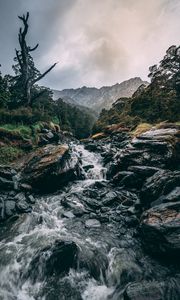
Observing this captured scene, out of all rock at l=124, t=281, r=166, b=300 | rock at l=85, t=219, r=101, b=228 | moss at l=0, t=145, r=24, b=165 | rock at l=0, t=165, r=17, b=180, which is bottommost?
rock at l=124, t=281, r=166, b=300

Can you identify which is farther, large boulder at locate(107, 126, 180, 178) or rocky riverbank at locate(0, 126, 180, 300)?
large boulder at locate(107, 126, 180, 178)

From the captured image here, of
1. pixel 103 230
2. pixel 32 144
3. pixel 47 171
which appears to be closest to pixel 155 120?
pixel 32 144

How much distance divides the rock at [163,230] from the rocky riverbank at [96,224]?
32mm

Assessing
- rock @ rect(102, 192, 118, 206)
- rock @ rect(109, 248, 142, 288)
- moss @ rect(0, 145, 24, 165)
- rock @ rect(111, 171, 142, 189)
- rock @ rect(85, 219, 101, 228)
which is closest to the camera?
rock @ rect(109, 248, 142, 288)

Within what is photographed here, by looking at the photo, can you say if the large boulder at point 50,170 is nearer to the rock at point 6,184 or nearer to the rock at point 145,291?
the rock at point 6,184

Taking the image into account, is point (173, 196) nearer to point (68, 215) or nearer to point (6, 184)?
point (68, 215)

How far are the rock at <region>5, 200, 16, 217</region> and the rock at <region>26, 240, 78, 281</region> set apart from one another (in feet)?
10.5

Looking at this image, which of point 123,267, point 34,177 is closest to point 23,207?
point 34,177

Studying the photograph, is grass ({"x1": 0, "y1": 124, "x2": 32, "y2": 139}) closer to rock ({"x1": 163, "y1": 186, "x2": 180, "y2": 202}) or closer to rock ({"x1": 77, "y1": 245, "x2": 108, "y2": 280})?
rock ({"x1": 77, "y1": 245, "x2": 108, "y2": 280})

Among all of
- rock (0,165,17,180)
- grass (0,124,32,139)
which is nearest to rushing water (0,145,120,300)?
rock (0,165,17,180)

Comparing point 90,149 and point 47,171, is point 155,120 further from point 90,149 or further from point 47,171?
point 47,171

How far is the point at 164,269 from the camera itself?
776 cm

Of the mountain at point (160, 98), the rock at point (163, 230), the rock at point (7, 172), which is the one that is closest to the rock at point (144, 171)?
the rock at point (163, 230)

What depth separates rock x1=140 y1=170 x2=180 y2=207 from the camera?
35.2 ft
